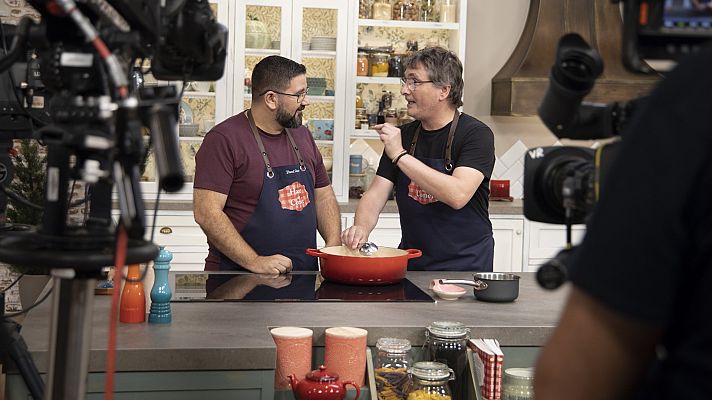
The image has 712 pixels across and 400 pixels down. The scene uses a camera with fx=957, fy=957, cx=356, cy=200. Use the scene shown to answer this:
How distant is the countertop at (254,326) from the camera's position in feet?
7.94

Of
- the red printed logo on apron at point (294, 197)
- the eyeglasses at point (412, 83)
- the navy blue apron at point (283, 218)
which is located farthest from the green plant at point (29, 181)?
the eyeglasses at point (412, 83)

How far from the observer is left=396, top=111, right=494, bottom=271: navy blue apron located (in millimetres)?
3713

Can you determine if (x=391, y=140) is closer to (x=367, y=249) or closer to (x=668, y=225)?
(x=367, y=249)

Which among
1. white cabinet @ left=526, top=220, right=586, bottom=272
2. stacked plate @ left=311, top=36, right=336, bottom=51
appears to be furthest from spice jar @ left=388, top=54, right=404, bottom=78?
white cabinet @ left=526, top=220, right=586, bottom=272

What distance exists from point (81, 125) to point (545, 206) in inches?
30.4

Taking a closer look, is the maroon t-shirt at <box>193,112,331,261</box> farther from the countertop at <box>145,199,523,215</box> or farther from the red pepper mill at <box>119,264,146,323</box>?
the countertop at <box>145,199,523,215</box>

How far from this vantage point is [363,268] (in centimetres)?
327

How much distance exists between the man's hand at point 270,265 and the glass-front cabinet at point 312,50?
199 centimetres

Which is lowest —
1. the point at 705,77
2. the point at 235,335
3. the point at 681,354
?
the point at 235,335

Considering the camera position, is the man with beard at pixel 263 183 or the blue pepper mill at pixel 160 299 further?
the man with beard at pixel 263 183

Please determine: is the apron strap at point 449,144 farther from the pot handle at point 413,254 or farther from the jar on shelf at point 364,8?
the jar on shelf at point 364,8

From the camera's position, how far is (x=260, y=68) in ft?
12.8

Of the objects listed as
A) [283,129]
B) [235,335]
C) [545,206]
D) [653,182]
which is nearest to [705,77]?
[653,182]

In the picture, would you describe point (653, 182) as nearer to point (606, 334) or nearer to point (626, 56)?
point (606, 334)
